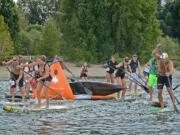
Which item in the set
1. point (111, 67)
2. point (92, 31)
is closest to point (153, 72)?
point (111, 67)

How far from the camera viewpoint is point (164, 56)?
19.9 metres

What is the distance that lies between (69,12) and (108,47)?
19.5 ft

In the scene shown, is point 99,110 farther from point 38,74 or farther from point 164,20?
point 164,20

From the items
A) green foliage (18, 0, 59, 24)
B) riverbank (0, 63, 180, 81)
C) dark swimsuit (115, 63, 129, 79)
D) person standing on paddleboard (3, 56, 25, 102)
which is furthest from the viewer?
green foliage (18, 0, 59, 24)

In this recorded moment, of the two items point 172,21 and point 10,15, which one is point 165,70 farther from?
point 172,21

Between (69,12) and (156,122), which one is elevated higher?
(69,12)

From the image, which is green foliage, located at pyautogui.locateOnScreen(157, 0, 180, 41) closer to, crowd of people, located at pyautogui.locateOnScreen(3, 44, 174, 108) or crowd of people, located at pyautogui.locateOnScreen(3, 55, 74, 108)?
crowd of people, located at pyautogui.locateOnScreen(3, 44, 174, 108)

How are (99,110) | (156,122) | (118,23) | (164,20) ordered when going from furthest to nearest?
(164,20) < (118,23) < (99,110) < (156,122)

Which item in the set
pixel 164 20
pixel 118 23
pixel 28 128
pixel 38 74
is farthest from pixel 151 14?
pixel 28 128

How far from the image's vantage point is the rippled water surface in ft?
50.1

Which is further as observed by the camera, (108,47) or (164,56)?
(108,47)

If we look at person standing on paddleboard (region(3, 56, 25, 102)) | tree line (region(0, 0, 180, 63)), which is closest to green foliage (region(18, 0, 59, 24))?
tree line (region(0, 0, 180, 63))

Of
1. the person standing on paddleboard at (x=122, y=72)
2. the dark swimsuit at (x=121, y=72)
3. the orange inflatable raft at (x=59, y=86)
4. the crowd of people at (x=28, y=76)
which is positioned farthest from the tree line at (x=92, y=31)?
the orange inflatable raft at (x=59, y=86)

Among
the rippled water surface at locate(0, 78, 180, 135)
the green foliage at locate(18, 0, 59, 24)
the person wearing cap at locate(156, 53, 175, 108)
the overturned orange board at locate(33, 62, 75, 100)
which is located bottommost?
the rippled water surface at locate(0, 78, 180, 135)
